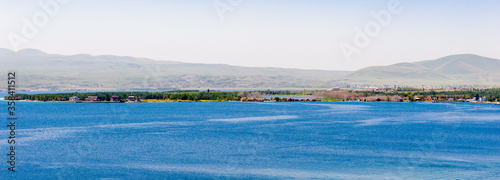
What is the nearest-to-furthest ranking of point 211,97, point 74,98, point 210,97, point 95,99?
point 95,99
point 74,98
point 210,97
point 211,97

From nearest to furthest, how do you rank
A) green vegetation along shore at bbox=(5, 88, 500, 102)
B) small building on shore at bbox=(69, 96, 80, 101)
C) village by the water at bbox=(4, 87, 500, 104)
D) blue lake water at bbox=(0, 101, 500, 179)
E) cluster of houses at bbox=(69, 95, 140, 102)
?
blue lake water at bbox=(0, 101, 500, 179) < cluster of houses at bbox=(69, 95, 140, 102) < small building on shore at bbox=(69, 96, 80, 101) < village by the water at bbox=(4, 87, 500, 104) < green vegetation along shore at bbox=(5, 88, 500, 102)

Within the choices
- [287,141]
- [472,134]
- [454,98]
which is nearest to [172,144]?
[287,141]

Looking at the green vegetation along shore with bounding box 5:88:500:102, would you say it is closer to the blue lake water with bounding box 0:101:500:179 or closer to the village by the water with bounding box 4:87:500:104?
the village by the water with bounding box 4:87:500:104

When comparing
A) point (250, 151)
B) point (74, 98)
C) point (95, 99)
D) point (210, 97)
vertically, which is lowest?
point (250, 151)

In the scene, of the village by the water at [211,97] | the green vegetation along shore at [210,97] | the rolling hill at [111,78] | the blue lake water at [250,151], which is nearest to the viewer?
the blue lake water at [250,151]

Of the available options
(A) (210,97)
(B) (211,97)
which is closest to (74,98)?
(A) (210,97)

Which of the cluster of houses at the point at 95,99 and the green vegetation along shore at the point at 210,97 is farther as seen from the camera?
the green vegetation along shore at the point at 210,97

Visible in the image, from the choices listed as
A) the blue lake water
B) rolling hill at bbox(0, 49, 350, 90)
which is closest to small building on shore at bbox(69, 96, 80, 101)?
the blue lake water

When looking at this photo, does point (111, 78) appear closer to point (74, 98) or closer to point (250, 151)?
point (74, 98)

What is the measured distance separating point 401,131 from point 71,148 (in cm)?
2160

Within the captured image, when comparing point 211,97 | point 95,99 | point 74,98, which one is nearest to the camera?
point 95,99

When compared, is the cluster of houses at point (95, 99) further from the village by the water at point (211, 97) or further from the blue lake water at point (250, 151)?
the blue lake water at point (250, 151)

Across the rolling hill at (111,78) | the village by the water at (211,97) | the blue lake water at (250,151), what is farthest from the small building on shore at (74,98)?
the rolling hill at (111,78)

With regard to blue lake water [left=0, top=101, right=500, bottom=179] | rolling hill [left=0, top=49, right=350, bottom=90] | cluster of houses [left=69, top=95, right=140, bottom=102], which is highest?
rolling hill [left=0, top=49, right=350, bottom=90]
